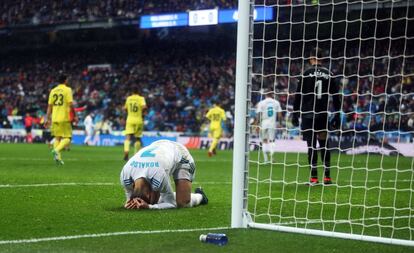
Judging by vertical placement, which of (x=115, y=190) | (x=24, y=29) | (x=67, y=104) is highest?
(x=24, y=29)

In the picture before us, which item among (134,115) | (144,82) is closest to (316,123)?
(134,115)

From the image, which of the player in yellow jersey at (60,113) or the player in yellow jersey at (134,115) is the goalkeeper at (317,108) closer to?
the player in yellow jersey at (60,113)

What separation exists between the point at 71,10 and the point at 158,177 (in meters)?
34.6

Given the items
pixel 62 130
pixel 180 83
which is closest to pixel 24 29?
pixel 180 83

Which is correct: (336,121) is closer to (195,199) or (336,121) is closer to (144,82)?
(195,199)

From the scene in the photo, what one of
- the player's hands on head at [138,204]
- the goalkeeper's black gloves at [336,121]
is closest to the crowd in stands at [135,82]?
the goalkeeper's black gloves at [336,121]

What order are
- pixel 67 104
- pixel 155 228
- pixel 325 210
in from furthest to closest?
pixel 67 104 → pixel 325 210 → pixel 155 228

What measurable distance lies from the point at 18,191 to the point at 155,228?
3.61 metres

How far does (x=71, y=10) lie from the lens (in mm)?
39844

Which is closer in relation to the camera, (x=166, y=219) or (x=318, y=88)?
(x=166, y=219)

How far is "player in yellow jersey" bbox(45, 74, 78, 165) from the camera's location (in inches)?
598

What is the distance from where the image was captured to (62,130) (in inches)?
609

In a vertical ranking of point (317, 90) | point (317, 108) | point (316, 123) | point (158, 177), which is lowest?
point (158, 177)

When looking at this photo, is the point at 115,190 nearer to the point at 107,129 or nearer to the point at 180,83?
the point at 107,129
